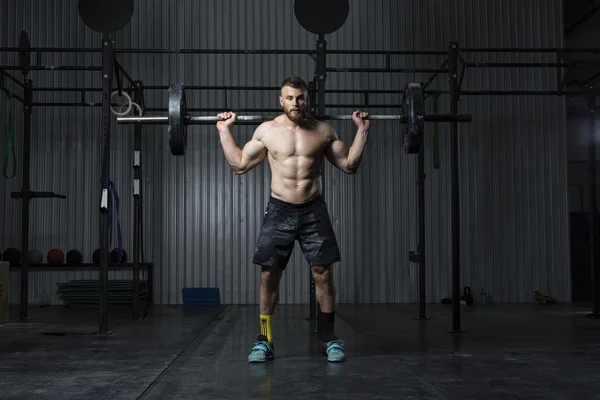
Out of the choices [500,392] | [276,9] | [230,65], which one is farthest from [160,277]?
[500,392]

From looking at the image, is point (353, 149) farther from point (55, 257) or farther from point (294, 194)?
point (55, 257)

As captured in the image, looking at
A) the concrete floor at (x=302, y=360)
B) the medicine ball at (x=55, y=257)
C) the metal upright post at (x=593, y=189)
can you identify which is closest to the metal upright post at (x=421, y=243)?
the concrete floor at (x=302, y=360)

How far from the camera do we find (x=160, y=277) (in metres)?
6.79

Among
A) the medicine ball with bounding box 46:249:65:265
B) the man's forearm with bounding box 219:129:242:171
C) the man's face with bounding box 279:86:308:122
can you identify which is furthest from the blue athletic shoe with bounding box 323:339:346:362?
the medicine ball with bounding box 46:249:65:265

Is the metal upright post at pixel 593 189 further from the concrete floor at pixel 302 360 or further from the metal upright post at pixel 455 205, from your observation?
the metal upright post at pixel 455 205

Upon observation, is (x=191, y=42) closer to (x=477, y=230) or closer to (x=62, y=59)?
(x=62, y=59)

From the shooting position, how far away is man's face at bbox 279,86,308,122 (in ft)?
10.3

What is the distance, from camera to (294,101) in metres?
3.15

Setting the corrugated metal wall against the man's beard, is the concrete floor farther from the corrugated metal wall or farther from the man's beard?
the corrugated metal wall

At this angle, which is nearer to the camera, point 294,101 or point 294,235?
A: point 294,101

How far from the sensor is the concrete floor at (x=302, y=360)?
2445 mm

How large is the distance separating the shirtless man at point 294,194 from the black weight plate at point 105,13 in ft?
5.39

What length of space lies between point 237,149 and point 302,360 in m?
1.14

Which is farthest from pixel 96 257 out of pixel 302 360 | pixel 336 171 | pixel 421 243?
pixel 302 360
